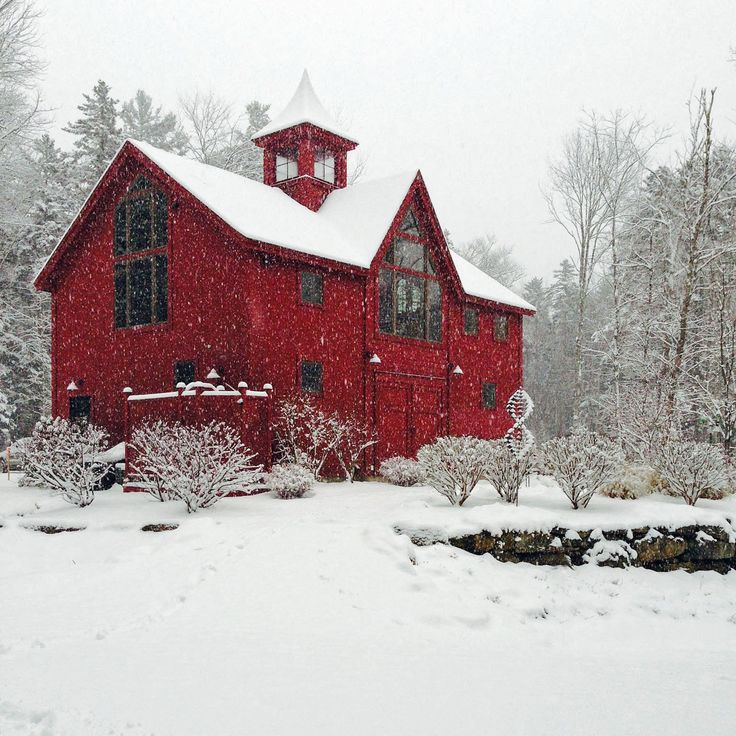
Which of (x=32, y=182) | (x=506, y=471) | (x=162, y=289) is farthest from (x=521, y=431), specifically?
(x=32, y=182)

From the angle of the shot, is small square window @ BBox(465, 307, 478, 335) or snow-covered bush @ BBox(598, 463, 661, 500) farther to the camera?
small square window @ BBox(465, 307, 478, 335)

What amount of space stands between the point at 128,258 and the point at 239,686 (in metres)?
14.0

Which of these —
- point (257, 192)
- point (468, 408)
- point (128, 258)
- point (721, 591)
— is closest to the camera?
point (721, 591)

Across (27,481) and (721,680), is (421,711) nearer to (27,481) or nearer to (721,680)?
(721,680)

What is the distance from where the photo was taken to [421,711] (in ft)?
17.5

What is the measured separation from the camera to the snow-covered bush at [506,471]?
1177 centimetres

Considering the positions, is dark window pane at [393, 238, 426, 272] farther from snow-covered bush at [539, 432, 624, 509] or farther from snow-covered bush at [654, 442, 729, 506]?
snow-covered bush at [654, 442, 729, 506]

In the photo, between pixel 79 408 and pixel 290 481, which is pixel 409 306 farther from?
pixel 79 408

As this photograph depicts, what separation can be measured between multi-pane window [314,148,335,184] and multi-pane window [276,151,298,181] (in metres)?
0.63

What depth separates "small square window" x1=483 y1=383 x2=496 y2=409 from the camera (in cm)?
2180

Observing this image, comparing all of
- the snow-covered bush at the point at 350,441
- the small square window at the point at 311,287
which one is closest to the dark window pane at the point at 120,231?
the small square window at the point at 311,287

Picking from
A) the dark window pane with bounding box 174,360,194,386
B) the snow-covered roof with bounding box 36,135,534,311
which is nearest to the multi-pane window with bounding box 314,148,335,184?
the snow-covered roof with bounding box 36,135,534,311

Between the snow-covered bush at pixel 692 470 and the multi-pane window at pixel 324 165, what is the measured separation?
503 inches

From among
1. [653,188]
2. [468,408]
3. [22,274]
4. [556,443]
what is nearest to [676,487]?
[556,443]
